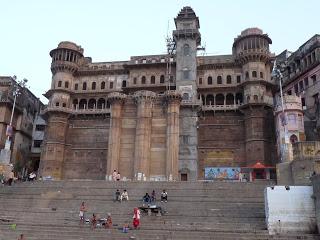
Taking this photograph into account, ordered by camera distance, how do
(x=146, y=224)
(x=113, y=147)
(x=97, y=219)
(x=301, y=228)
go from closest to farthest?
(x=301, y=228)
(x=146, y=224)
(x=97, y=219)
(x=113, y=147)

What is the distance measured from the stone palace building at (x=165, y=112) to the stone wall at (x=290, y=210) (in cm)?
2208

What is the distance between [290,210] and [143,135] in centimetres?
2494

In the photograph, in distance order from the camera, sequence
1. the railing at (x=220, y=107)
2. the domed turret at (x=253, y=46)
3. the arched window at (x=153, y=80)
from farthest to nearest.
→ the arched window at (x=153, y=80) < the domed turret at (x=253, y=46) < the railing at (x=220, y=107)

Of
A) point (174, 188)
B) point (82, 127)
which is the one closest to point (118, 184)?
point (174, 188)

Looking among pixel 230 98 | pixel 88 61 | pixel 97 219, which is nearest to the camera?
pixel 97 219

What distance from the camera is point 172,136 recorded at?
44.6 metres

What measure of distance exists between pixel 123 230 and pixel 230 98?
35.6m

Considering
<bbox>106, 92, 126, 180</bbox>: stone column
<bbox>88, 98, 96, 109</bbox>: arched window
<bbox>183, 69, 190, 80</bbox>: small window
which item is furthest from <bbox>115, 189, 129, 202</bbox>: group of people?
<bbox>88, 98, 96, 109</bbox>: arched window

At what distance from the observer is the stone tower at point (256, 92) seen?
4803 centimetres

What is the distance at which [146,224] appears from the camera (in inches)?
915

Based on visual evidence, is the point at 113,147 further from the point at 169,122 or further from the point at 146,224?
the point at 146,224

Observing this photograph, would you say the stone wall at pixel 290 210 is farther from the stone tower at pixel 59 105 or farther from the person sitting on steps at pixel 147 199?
the stone tower at pixel 59 105

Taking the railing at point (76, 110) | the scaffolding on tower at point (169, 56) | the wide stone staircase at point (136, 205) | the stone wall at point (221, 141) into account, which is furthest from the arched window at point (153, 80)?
the wide stone staircase at point (136, 205)

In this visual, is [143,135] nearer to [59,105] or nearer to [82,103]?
[59,105]
